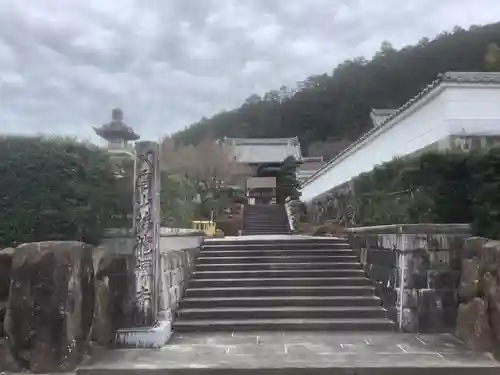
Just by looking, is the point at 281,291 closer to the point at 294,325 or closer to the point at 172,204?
the point at 294,325

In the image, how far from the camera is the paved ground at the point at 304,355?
5.21 m

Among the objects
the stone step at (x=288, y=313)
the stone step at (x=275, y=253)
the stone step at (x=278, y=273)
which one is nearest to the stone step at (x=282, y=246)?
the stone step at (x=275, y=253)

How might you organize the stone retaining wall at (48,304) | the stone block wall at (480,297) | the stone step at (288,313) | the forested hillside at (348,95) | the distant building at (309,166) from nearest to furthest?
the stone retaining wall at (48,304) < the stone block wall at (480,297) < the stone step at (288,313) < the distant building at (309,166) < the forested hillside at (348,95)

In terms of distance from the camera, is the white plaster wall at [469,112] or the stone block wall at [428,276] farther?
the white plaster wall at [469,112]

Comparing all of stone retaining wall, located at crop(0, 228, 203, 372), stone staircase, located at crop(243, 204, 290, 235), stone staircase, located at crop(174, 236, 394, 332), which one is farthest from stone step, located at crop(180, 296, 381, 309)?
stone staircase, located at crop(243, 204, 290, 235)

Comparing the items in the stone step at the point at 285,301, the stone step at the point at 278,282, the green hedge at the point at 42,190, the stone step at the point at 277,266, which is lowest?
the stone step at the point at 285,301

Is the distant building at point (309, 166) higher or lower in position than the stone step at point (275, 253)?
higher

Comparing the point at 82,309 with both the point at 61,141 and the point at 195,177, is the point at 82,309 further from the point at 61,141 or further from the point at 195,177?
the point at 195,177

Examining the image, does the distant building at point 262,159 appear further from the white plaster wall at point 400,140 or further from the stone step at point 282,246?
the stone step at point 282,246

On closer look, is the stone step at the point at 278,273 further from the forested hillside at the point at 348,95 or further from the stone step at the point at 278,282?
the forested hillside at the point at 348,95

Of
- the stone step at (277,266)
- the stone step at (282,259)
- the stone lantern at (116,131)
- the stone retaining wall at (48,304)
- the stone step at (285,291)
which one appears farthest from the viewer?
the stone lantern at (116,131)

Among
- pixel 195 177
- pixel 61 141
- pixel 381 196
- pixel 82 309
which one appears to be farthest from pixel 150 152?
pixel 195 177

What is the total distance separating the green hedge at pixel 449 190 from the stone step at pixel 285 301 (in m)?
1.46

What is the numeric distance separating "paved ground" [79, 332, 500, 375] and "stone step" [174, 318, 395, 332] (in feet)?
0.92
